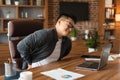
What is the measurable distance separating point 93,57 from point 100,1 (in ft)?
14.1

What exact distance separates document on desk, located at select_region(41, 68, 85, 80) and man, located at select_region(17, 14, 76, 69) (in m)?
0.43

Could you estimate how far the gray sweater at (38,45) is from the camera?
2352 millimetres

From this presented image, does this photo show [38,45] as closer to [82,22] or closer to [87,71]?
[87,71]

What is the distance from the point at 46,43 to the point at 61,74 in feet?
1.82

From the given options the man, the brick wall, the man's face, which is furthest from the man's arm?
the brick wall

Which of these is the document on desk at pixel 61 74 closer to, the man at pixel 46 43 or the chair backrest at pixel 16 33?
the man at pixel 46 43

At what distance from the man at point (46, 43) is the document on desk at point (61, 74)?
1.41ft

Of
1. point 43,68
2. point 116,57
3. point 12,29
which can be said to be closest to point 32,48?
point 43,68

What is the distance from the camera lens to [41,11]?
244 inches

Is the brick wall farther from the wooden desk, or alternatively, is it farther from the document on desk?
the document on desk

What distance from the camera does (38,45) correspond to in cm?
239

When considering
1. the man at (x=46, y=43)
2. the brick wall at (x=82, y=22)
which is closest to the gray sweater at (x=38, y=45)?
the man at (x=46, y=43)

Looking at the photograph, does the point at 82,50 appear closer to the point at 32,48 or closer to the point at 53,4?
the point at 53,4

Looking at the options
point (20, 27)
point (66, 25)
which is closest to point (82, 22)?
point (20, 27)
